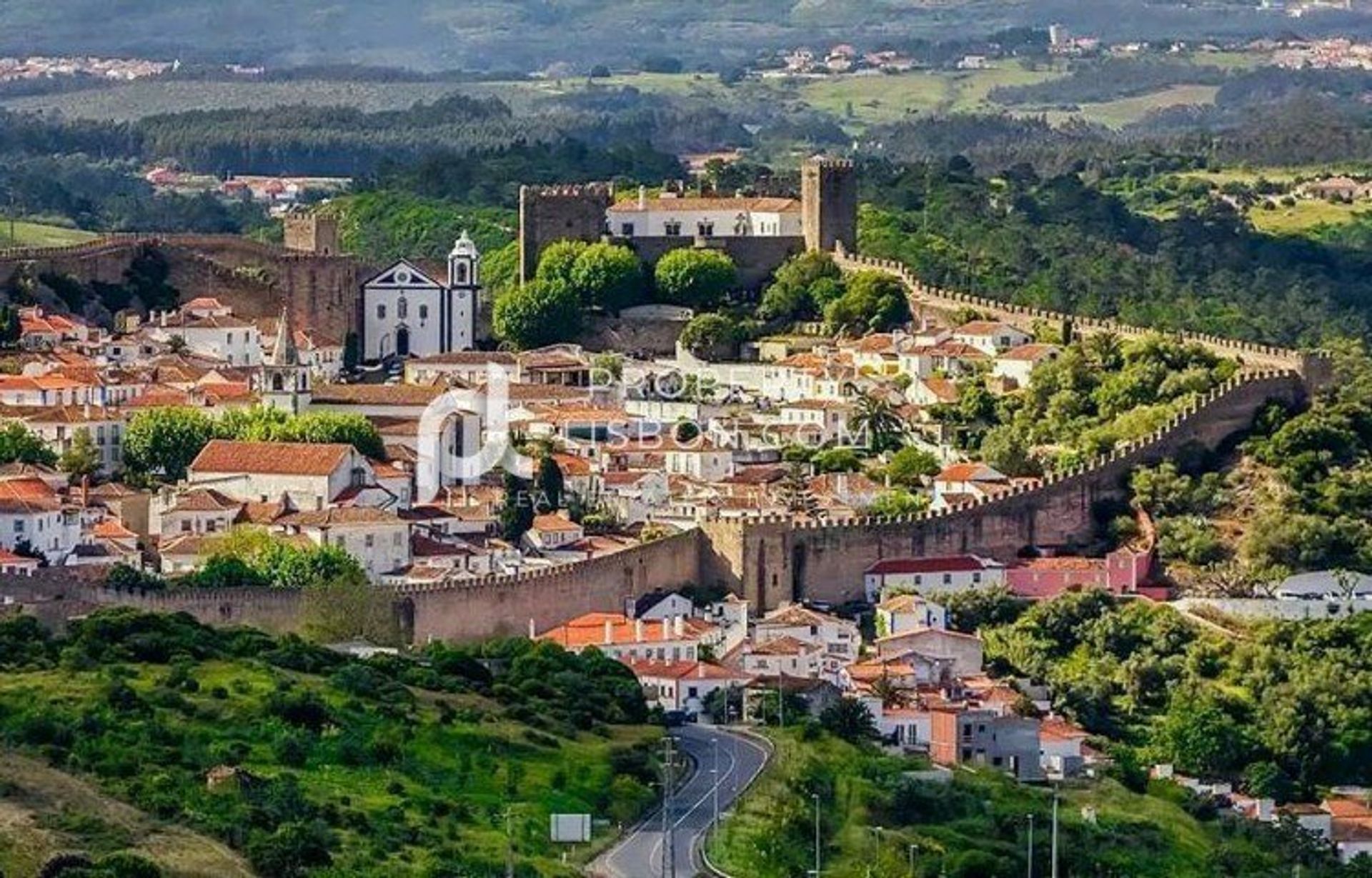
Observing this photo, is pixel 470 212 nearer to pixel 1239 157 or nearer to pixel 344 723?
pixel 1239 157

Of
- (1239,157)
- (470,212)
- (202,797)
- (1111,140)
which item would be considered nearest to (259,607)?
(202,797)

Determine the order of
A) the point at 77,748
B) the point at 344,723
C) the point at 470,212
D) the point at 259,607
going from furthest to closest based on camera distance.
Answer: the point at 470,212 < the point at 259,607 < the point at 344,723 < the point at 77,748

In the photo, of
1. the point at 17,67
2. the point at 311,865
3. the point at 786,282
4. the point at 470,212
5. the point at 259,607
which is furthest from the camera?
the point at 17,67

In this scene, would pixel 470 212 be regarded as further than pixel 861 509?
Yes

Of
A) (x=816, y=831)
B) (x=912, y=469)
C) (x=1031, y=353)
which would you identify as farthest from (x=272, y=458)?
(x=816, y=831)

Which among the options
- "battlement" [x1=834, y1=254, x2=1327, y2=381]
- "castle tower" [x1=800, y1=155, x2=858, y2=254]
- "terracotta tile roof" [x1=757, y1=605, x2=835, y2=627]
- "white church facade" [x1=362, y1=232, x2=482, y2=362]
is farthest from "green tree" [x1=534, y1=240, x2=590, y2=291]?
"terracotta tile roof" [x1=757, y1=605, x2=835, y2=627]
